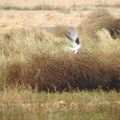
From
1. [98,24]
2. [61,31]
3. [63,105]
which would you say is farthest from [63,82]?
[61,31]

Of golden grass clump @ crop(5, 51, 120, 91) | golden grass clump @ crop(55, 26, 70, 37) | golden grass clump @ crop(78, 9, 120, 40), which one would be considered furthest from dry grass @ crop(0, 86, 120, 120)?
golden grass clump @ crop(55, 26, 70, 37)

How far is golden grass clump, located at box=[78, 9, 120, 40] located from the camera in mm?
24034

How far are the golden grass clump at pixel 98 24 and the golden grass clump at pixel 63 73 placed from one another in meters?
9.51

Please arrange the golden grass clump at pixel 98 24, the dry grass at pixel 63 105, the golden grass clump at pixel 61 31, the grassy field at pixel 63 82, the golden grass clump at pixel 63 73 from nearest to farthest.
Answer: the dry grass at pixel 63 105 < the grassy field at pixel 63 82 < the golden grass clump at pixel 63 73 < the golden grass clump at pixel 98 24 < the golden grass clump at pixel 61 31

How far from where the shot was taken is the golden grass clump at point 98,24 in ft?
78.9

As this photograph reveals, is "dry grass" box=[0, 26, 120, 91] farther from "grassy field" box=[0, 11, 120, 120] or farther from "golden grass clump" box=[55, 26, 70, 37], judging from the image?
"golden grass clump" box=[55, 26, 70, 37]

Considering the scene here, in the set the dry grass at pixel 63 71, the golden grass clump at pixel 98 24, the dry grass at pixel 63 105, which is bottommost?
the dry grass at pixel 63 105

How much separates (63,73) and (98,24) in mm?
10887

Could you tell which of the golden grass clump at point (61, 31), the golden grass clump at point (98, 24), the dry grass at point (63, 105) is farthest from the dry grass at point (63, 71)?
the golden grass clump at point (61, 31)

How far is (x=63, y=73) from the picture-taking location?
1375 cm

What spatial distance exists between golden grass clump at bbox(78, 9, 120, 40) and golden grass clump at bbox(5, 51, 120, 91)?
9.51 meters

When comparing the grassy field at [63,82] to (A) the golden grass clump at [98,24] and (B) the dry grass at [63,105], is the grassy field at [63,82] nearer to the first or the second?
(B) the dry grass at [63,105]

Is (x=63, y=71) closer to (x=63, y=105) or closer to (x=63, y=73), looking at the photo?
(x=63, y=73)

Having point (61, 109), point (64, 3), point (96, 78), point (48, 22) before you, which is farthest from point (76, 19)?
point (64, 3)
